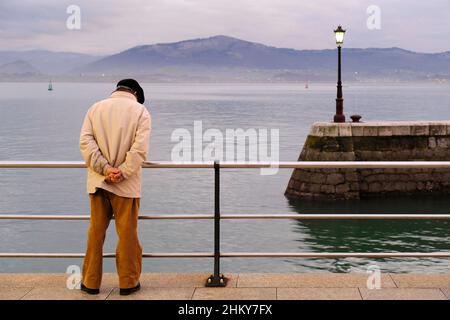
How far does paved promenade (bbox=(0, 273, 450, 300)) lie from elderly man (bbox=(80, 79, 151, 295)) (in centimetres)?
25

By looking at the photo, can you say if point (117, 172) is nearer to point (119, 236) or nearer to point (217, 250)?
point (119, 236)

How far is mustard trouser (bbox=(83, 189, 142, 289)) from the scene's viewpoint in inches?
203

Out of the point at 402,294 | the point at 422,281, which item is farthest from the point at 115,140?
the point at 422,281

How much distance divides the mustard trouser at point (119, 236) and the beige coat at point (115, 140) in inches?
3.8

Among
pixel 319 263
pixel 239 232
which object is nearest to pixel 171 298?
pixel 319 263

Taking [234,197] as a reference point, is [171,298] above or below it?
above

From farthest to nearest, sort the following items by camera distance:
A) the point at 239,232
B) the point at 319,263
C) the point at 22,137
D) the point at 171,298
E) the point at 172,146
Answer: the point at 22,137 < the point at 172,146 < the point at 239,232 < the point at 319,263 < the point at 171,298

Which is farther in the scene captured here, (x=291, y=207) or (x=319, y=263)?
(x=291, y=207)

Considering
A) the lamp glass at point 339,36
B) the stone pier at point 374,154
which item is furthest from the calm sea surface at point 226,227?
the lamp glass at point 339,36

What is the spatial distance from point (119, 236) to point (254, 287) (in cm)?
119

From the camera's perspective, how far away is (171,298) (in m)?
5.14
